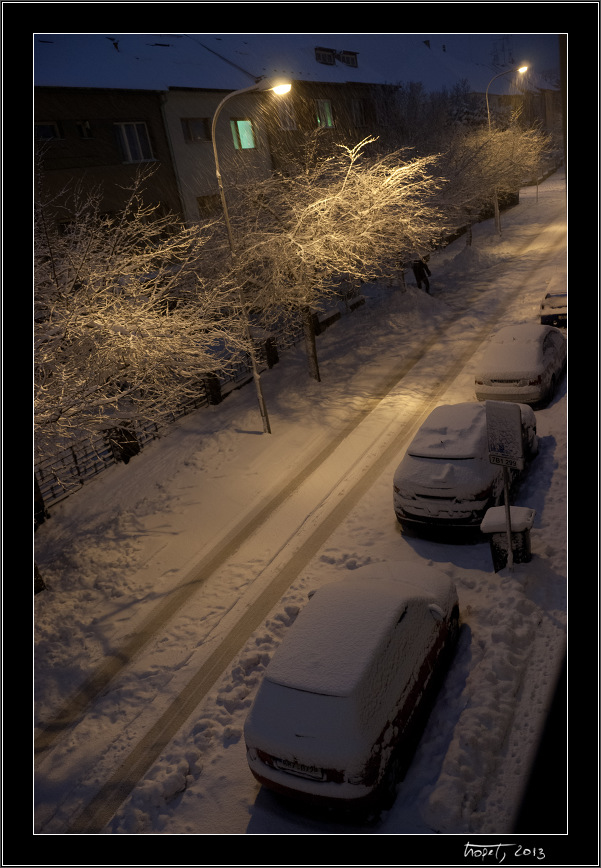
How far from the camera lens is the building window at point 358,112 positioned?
3450cm

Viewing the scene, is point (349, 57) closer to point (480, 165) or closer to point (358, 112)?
point (358, 112)

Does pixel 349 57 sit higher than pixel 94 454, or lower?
higher

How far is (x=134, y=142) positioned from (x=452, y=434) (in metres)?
19.6

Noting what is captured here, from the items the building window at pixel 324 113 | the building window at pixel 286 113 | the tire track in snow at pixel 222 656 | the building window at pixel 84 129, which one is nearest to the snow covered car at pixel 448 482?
the tire track in snow at pixel 222 656

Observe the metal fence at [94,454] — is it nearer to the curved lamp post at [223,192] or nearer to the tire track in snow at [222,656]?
the curved lamp post at [223,192]

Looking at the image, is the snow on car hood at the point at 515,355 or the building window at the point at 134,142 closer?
the snow on car hood at the point at 515,355

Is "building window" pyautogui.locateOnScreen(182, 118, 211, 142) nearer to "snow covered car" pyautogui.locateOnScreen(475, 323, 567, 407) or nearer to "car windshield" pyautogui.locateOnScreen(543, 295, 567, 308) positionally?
"car windshield" pyautogui.locateOnScreen(543, 295, 567, 308)

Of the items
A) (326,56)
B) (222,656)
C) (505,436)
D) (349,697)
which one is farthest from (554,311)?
(326,56)

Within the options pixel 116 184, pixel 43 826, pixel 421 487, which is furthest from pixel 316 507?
pixel 116 184

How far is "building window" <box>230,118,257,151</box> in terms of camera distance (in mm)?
26039

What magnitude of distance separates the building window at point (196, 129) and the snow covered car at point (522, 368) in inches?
687

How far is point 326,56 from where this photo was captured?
3559cm

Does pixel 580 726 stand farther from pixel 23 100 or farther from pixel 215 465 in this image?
pixel 215 465

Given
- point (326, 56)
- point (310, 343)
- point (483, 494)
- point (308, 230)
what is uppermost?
point (326, 56)
